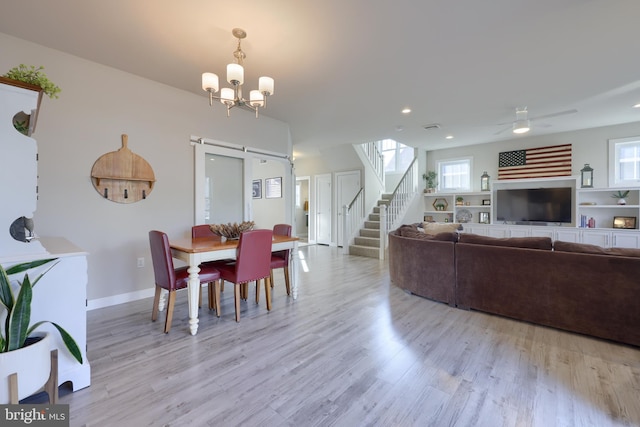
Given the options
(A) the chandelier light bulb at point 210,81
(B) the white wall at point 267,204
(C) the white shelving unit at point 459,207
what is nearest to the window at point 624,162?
(C) the white shelving unit at point 459,207

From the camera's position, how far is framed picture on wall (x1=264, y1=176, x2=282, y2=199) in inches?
245

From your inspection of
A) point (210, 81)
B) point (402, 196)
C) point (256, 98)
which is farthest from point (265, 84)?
point (402, 196)

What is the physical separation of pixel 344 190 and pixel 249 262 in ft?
18.2

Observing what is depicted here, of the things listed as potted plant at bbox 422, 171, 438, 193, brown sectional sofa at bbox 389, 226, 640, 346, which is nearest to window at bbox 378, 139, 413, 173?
potted plant at bbox 422, 171, 438, 193

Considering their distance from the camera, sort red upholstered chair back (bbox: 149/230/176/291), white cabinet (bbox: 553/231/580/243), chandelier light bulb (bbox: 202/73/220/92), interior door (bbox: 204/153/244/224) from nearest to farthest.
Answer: chandelier light bulb (bbox: 202/73/220/92)
red upholstered chair back (bbox: 149/230/176/291)
interior door (bbox: 204/153/244/224)
white cabinet (bbox: 553/231/580/243)

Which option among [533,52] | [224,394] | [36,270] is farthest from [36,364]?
[533,52]

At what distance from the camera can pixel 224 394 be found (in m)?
1.76

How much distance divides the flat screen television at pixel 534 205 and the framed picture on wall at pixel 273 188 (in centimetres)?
516

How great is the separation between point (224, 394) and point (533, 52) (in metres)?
4.06

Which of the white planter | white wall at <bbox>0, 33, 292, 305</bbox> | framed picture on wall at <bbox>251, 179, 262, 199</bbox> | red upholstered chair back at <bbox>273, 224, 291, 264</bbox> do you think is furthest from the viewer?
framed picture on wall at <bbox>251, 179, 262, 199</bbox>

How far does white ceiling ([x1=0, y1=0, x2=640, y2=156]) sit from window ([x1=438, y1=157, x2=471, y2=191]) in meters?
2.99

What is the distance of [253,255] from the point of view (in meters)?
2.85

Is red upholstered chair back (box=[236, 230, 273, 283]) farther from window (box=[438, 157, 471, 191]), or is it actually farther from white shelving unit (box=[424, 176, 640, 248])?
window (box=[438, 157, 471, 191])

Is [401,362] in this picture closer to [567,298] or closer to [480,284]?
[480,284]
